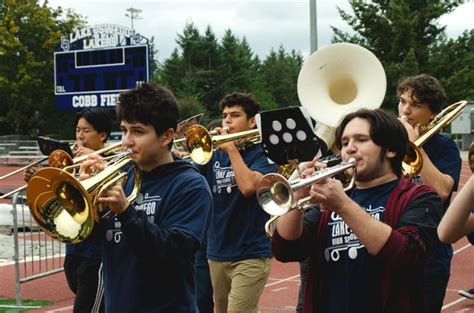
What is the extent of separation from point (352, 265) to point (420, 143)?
1611 millimetres

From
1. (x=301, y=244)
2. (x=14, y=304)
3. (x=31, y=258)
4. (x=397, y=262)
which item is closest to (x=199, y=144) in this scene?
(x=14, y=304)

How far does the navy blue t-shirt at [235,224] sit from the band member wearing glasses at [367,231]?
87.7 inches

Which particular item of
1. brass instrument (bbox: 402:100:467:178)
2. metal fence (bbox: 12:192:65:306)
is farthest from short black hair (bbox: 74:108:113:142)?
metal fence (bbox: 12:192:65:306)

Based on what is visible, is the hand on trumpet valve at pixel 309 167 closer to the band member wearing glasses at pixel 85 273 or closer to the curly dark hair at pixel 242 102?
the band member wearing glasses at pixel 85 273

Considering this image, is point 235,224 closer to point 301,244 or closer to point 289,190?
point 301,244

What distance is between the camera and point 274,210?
296cm

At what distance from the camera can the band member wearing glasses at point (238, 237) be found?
5.28 metres

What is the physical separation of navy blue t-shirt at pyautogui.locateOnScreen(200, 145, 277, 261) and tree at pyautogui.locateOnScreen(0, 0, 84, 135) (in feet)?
116

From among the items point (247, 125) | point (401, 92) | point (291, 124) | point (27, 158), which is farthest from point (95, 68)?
point (27, 158)

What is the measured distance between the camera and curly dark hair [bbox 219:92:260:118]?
5781mm

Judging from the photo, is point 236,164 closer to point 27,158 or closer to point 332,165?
point 332,165

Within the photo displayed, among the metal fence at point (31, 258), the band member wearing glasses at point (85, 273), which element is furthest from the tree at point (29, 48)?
the band member wearing glasses at point (85, 273)

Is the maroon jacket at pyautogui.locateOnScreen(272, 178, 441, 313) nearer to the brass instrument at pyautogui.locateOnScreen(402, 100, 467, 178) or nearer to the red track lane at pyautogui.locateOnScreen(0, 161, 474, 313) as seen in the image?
the brass instrument at pyautogui.locateOnScreen(402, 100, 467, 178)

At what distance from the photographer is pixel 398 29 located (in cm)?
3553
